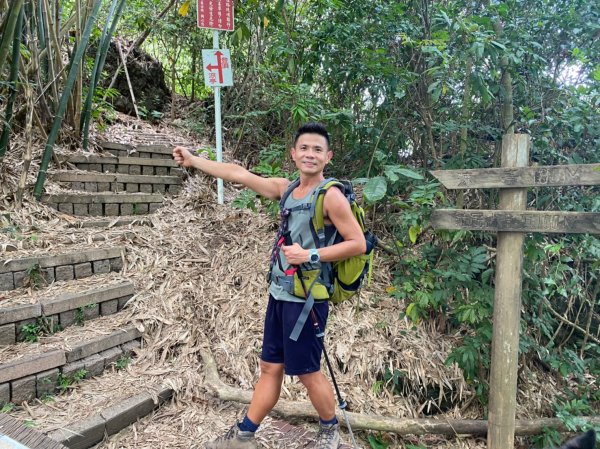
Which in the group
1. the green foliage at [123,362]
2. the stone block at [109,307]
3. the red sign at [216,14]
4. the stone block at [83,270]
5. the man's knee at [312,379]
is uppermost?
the red sign at [216,14]

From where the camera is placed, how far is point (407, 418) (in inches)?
105

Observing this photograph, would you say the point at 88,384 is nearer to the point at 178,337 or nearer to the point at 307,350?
the point at 178,337

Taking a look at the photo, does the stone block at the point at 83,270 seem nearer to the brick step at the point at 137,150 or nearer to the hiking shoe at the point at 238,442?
the hiking shoe at the point at 238,442

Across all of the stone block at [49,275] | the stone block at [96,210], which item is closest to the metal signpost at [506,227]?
the stone block at [49,275]

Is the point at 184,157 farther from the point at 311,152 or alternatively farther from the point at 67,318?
the point at 67,318

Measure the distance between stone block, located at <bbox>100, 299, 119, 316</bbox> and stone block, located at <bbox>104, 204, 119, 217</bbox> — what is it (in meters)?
1.34

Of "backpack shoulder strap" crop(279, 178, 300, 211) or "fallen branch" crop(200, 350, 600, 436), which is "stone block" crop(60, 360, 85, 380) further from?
"backpack shoulder strap" crop(279, 178, 300, 211)

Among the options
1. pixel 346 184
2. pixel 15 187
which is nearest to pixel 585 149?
pixel 346 184

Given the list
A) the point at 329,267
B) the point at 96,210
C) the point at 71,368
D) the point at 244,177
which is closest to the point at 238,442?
the point at 329,267

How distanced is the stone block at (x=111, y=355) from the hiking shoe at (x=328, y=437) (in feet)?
4.89

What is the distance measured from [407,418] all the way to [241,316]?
1.44 meters

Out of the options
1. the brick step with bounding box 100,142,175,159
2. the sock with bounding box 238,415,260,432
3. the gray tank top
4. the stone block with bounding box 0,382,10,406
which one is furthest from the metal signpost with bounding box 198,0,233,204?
the sock with bounding box 238,415,260,432

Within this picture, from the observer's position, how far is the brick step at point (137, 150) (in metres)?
4.89

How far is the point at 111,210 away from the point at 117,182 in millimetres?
420
